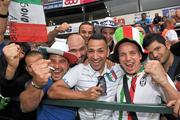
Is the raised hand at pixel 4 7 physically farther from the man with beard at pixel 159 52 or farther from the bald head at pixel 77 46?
the man with beard at pixel 159 52

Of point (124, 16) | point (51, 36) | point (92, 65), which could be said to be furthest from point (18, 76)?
point (124, 16)

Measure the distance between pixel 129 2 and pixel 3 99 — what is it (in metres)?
12.6

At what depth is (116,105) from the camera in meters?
2.13

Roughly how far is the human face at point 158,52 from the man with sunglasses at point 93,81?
18.6 inches

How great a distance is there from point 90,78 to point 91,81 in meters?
0.03

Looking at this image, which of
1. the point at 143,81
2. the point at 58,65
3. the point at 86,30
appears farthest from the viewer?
the point at 86,30

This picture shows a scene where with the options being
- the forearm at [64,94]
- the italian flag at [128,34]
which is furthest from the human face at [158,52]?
the forearm at [64,94]

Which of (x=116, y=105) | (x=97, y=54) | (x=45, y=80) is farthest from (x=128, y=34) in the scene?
(x=45, y=80)

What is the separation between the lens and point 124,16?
14250 mm

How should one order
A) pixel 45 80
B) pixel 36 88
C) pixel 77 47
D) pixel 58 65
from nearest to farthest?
1. pixel 45 80
2. pixel 36 88
3. pixel 58 65
4. pixel 77 47

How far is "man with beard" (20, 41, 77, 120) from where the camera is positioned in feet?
7.13

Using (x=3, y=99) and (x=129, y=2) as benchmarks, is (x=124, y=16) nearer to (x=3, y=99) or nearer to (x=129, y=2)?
(x=129, y=2)

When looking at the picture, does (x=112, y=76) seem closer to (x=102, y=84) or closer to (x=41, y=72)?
(x=102, y=84)

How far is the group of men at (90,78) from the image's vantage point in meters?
2.21
